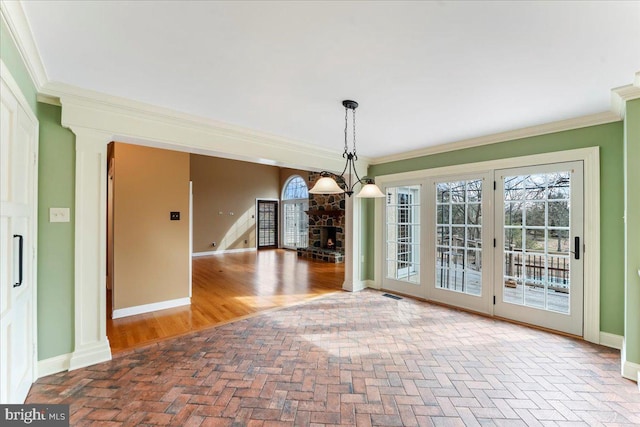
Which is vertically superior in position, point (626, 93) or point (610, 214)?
point (626, 93)

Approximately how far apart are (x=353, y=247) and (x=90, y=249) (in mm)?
3764

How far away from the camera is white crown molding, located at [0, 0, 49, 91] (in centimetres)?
151

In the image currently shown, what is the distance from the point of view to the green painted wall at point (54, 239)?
7.98 ft

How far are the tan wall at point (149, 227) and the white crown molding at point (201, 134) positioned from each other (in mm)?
1250

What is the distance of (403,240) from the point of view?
5.02 metres

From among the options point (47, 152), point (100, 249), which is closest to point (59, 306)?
point (100, 249)

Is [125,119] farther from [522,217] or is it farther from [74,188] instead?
[522,217]

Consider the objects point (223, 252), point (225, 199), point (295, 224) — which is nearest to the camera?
point (223, 252)

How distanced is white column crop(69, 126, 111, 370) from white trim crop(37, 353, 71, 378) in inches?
2.3

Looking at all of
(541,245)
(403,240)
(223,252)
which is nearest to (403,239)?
(403,240)

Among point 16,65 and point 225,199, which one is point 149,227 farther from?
point 225,199

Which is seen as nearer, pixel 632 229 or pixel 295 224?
pixel 632 229

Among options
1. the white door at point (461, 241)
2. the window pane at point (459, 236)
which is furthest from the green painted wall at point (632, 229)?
the window pane at point (459, 236)

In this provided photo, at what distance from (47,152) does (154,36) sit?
1598 millimetres
